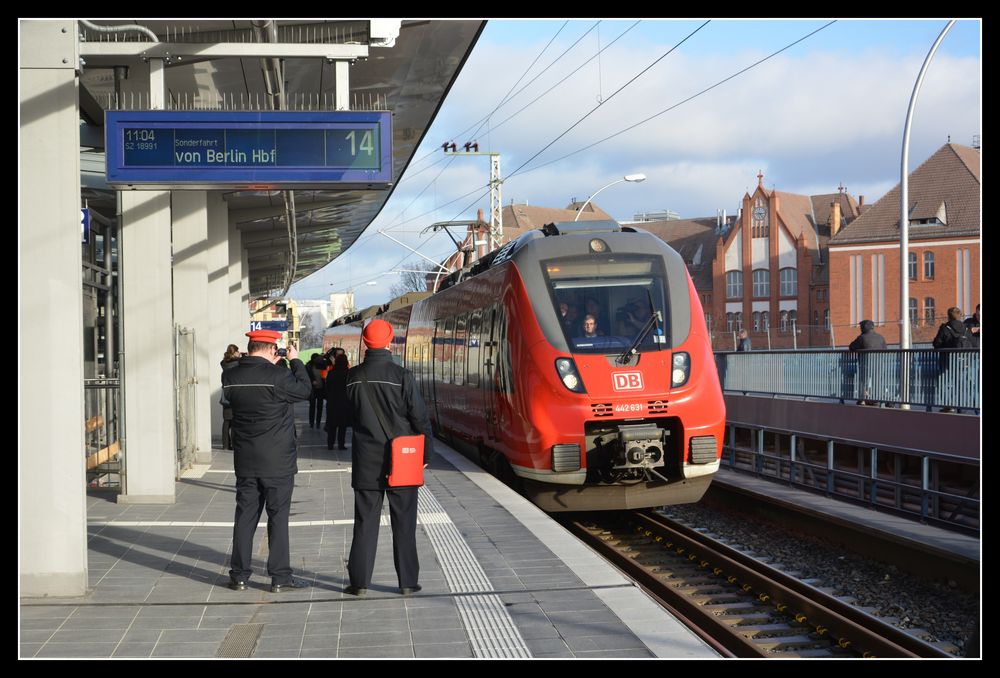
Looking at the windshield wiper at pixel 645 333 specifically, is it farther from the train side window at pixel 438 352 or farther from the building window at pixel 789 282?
the building window at pixel 789 282

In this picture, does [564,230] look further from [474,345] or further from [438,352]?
[438,352]

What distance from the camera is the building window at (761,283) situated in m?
84.3

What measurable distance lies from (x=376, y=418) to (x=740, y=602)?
13.7 ft

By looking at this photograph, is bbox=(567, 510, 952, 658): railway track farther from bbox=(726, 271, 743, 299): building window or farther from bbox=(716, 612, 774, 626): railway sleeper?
bbox=(726, 271, 743, 299): building window

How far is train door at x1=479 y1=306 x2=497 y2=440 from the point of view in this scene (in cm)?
1333

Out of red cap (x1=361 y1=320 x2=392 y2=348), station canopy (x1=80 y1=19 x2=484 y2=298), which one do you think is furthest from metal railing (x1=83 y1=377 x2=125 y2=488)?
red cap (x1=361 y1=320 x2=392 y2=348)

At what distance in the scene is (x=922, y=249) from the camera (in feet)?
224

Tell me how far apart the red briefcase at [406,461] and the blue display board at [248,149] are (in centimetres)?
260

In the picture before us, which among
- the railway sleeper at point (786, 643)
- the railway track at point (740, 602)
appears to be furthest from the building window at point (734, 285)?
the railway sleeper at point (786, 643)

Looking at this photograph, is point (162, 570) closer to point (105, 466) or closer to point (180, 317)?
point (105, 466)

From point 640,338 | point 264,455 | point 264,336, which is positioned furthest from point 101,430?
point 264,455

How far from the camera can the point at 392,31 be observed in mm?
10211

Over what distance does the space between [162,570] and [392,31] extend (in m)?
5.04

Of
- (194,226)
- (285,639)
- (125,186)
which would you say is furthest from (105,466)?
(285,639)
